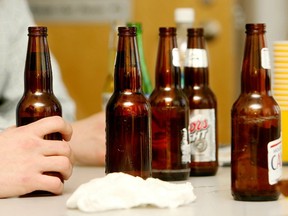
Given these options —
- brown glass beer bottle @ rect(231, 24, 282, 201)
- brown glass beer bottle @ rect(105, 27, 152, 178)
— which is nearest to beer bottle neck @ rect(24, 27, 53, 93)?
brown glass beer bottle @ rect(105, 27, 152, 178)

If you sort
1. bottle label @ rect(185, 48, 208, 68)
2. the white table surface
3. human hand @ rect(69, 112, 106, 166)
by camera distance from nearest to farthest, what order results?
the white table surface
bottle label @ rect(185, 48, 208, 68)
human hand @ rect(69, 112, 106, 166)

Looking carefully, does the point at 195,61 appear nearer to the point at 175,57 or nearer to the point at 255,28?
the point at 175,57

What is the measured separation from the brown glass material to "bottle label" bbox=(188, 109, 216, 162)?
28cm

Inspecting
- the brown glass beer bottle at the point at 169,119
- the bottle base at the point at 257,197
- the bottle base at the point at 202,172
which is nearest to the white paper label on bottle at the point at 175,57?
the brown glass beer bottle at the point at 169,119

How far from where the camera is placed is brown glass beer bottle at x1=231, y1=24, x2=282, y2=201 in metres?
1.19

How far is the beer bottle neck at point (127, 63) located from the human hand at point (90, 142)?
0.40 meters

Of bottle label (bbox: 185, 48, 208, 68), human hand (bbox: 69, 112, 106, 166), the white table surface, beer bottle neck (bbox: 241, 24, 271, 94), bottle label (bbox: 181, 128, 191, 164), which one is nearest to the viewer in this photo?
the white table surface

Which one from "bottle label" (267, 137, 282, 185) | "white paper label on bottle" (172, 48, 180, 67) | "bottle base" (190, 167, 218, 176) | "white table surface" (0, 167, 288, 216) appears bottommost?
"bottle base" (190, 167, 218, 176)

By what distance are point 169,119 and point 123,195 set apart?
12.2 inches

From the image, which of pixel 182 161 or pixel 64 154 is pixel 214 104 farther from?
pixel 64 154

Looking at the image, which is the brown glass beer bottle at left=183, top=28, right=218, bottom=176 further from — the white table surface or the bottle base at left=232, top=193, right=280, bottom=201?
the bottle base at left=232, top=193, right=280, bottom=201

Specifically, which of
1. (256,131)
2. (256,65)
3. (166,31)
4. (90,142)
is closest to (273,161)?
(256,131)

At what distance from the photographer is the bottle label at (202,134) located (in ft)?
4.82

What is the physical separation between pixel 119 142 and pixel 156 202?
186 mm
